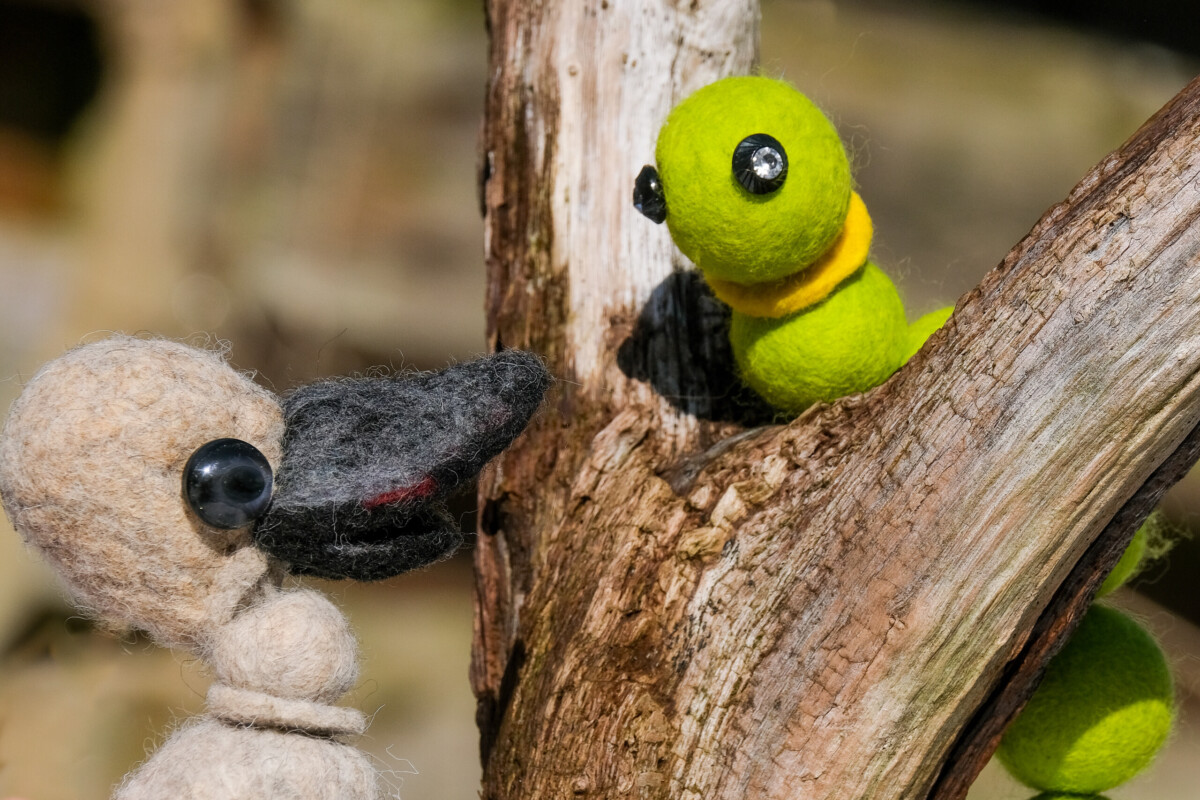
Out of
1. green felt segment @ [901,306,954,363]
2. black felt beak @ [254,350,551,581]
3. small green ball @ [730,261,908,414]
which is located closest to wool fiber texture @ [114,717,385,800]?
black felt beak @ [254,350,551,581]

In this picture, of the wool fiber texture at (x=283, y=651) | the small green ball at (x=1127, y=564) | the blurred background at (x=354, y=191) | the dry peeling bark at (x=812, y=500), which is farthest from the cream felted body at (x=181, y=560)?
the blurred background at (x=354, y=191)

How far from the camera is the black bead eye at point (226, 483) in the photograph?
0.71 metres

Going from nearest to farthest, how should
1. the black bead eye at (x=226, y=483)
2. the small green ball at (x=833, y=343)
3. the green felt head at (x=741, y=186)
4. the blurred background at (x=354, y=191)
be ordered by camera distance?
the black bead eye at (x=226, y=483), the green felt head at (x=741, y=186), the small green ball at (x=833, y=343), the blurred background at (x=354, y=191)

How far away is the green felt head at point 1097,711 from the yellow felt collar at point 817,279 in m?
0.47

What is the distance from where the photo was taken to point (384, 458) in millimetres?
761

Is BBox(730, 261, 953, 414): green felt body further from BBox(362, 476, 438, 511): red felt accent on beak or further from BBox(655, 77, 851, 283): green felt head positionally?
BBox(362, 476, 438, 511): red felt accent on beak

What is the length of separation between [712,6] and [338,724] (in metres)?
0.92

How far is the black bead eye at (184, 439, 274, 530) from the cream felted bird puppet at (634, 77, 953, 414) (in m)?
0.41

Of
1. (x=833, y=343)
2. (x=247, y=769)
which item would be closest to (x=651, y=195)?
(x=833, y=343)

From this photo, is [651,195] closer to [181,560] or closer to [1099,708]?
[181,560]

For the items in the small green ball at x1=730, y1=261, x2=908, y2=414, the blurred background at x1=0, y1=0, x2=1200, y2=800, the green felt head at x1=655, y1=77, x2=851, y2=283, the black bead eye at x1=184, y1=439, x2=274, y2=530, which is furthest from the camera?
the blurred background at x1=0, y1=0, x2=1200, y2=800

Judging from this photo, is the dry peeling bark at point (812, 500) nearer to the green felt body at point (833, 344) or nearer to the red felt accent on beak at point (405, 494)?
the green felt body at point (833, 344)

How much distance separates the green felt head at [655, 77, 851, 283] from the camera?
2.71 ft

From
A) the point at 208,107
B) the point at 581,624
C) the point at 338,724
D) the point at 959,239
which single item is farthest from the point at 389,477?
the point at 959,239
